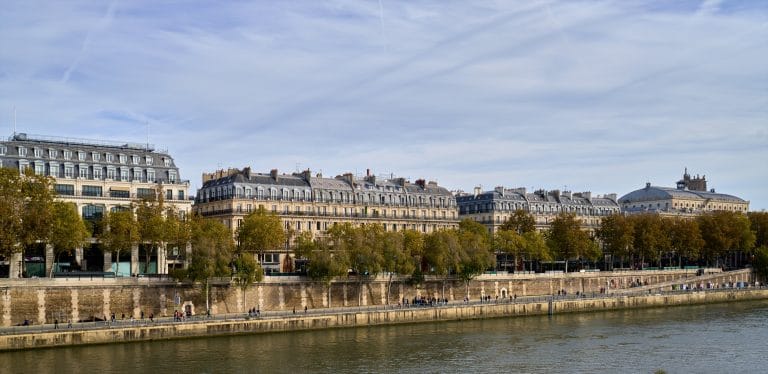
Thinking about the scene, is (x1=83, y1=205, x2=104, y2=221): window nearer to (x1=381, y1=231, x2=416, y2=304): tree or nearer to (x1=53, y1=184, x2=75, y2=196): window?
(x1=53, y1=184, x2=75, y2=196): window

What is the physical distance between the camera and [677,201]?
512 ft

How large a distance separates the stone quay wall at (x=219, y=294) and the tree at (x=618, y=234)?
12.9 metres

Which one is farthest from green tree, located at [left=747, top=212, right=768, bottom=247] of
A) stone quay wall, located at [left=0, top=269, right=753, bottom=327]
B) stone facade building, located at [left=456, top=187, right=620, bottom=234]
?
stone quay wall, located at [left=0, top=269, right=753, bottom=327]

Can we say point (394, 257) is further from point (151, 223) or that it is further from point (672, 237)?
point (672, 237)

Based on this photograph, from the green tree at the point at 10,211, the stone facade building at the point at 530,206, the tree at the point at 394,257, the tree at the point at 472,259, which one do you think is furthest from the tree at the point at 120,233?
the stone facade building at the point at 530,206

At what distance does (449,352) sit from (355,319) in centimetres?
1506

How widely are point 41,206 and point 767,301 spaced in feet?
269

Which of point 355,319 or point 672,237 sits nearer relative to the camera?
point 355,319

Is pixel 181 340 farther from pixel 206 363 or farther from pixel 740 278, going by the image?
pixel 740 278

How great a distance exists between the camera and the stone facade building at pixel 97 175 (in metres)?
76.9

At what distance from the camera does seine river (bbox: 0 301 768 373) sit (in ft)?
168

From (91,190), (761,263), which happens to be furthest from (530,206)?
(91,190)

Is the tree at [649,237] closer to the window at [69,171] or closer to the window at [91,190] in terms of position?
the window at [91,190]

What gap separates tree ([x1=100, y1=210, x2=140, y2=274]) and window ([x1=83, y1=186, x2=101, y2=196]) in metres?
7.26
